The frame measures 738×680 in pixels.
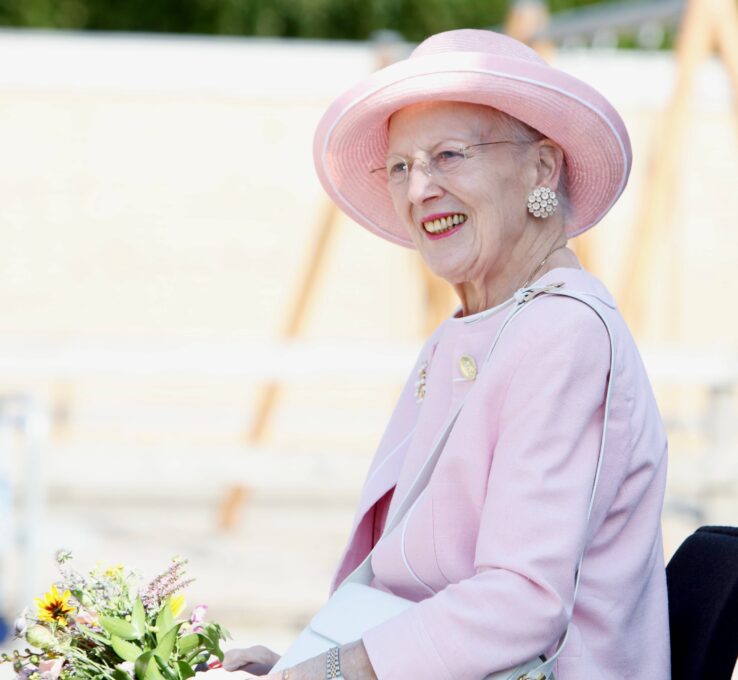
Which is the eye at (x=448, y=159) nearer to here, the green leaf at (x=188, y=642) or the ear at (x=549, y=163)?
the ear at (x=549, y=163)

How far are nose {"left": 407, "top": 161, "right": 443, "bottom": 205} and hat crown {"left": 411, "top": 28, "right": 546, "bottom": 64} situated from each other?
169mm

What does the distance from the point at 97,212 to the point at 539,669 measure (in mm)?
8112

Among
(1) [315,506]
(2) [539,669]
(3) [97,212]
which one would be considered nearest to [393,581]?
(2) [539,669]

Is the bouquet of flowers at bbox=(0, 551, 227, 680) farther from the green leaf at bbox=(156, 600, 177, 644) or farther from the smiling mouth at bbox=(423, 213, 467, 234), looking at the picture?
the smiling mouth at bbox=(423, 213, 467, 234)

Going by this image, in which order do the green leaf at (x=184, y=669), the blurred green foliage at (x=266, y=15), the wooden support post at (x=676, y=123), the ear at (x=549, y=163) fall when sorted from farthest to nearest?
the blurred green foliage at (x=266, y=15) → the wooden support post at (x=676, y=123) → the ear at (x=549, y=163) → the green leaf at (x=184, y=669)

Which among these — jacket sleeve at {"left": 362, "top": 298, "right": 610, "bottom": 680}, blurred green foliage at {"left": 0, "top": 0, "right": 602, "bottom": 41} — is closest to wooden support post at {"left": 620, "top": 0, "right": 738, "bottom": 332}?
jacket sleeve at {"left": 362, "top": 298, "right": 610, "bottom": 680}

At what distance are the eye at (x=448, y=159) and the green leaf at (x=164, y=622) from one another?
75 centimetres

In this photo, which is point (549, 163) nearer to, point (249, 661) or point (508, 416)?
point (508, 416)

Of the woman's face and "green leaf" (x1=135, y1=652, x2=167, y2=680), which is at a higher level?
the woman's face

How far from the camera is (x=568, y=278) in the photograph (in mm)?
1860

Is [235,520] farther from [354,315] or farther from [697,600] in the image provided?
[697,600]

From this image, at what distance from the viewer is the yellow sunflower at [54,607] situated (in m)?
1.78

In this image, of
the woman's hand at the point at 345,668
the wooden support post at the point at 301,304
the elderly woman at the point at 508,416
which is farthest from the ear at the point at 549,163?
the wooden support post at the point at 301,304

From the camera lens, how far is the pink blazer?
1.69m
